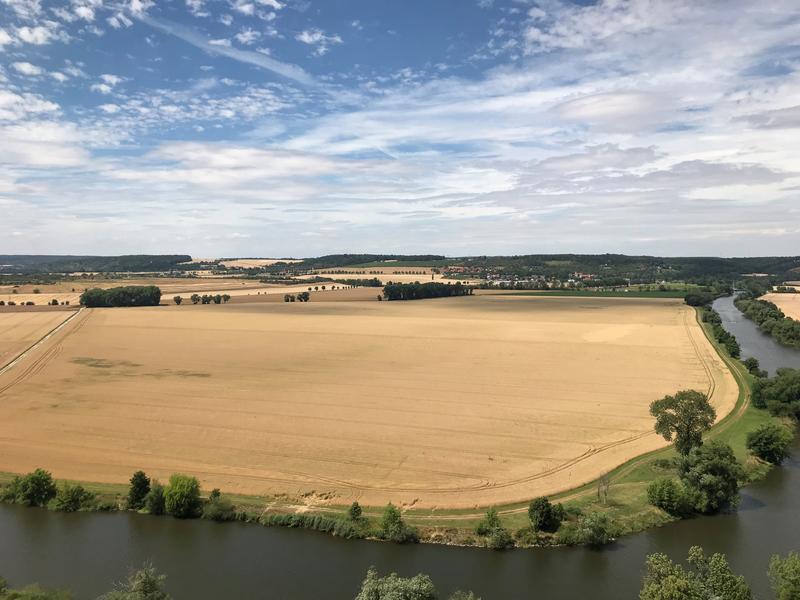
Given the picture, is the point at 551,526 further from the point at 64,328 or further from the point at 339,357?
the point at 64,328

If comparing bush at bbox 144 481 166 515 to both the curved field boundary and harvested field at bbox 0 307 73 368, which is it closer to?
the curved field boundary

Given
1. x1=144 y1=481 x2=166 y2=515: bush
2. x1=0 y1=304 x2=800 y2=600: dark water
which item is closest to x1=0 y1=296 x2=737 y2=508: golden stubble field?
x1=144 y1=481 x2=166 y2=515: bush

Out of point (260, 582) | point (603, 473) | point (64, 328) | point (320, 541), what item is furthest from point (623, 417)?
point (64, 328)

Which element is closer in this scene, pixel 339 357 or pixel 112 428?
pixel 112 428

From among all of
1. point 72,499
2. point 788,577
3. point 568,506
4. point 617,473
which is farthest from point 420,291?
point 788,577

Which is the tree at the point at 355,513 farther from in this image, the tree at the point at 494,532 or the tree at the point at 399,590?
the tree at the point at 399,590

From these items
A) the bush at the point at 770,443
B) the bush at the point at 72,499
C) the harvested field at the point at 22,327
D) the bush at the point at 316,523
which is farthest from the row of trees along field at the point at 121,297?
the bush at the point at 770,443
